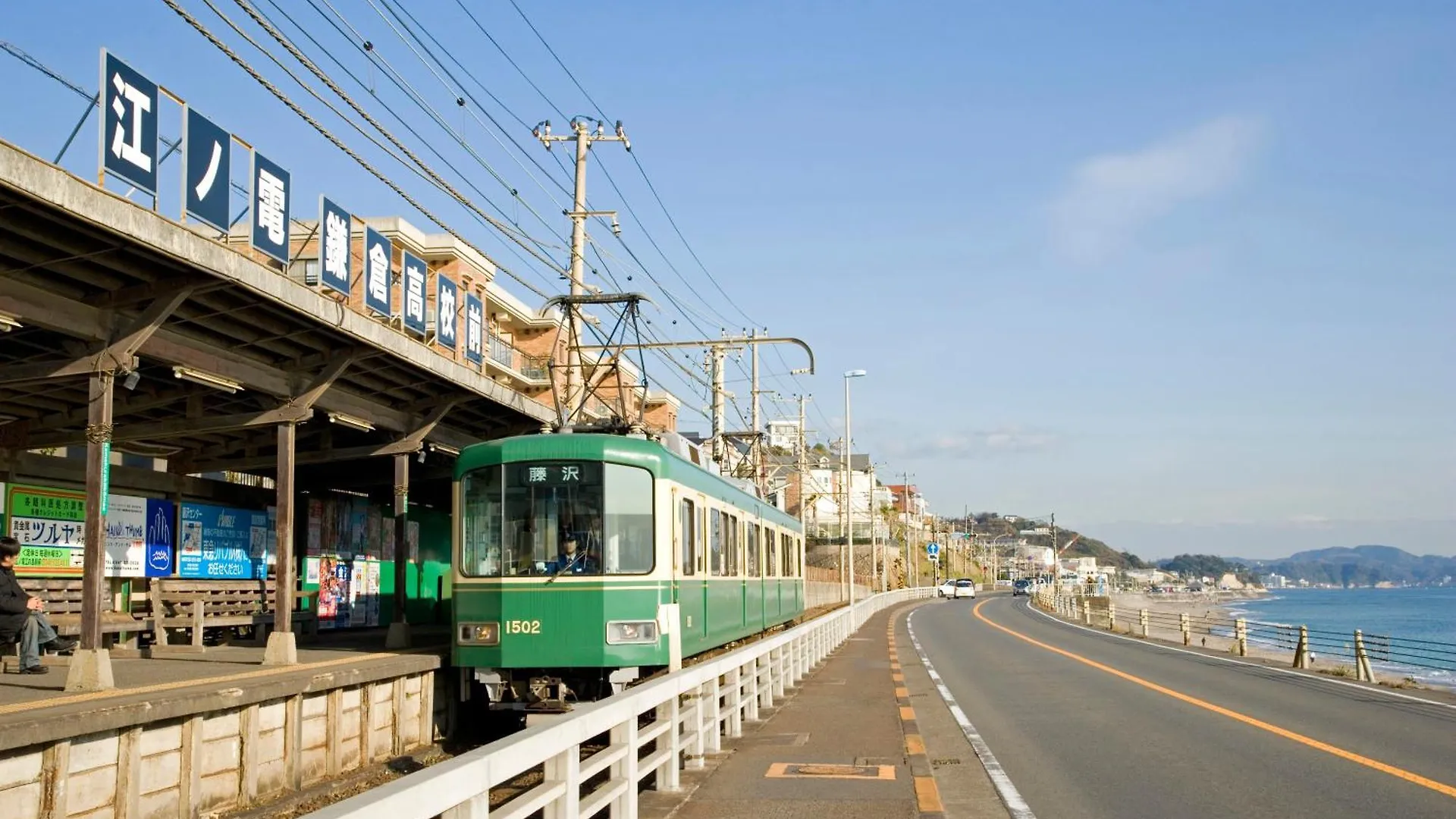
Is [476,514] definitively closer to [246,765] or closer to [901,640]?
[246,765]

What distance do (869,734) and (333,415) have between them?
7.69 metres

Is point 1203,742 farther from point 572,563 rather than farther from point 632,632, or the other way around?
point 572,563

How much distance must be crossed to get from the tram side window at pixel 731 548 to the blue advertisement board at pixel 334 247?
6.19m

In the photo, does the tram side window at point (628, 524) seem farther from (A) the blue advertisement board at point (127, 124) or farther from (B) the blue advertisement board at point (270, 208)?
(A) the blue advertisement board at point (127, 124)

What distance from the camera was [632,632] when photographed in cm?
1308

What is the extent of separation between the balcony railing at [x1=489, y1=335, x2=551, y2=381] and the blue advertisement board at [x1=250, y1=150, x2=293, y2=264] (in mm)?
30119

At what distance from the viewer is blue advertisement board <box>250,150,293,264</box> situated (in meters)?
14.0

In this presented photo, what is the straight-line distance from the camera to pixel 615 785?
7430 mm

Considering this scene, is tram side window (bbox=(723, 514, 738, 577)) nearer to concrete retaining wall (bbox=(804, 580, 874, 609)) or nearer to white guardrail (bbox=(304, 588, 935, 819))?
white guardrail (bbox=(304, 588, 935, 819))

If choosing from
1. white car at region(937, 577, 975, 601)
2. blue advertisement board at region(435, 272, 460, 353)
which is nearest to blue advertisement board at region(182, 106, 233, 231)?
blue advertisement board at region(435, 272, 460, 353)

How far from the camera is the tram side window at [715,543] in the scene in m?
16.1

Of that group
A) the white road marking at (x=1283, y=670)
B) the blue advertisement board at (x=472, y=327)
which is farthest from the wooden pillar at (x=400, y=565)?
the white road marking at (x=1283, y=670)

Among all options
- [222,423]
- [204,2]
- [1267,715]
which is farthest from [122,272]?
[1267,715]

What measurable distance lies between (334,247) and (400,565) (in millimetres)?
4408
